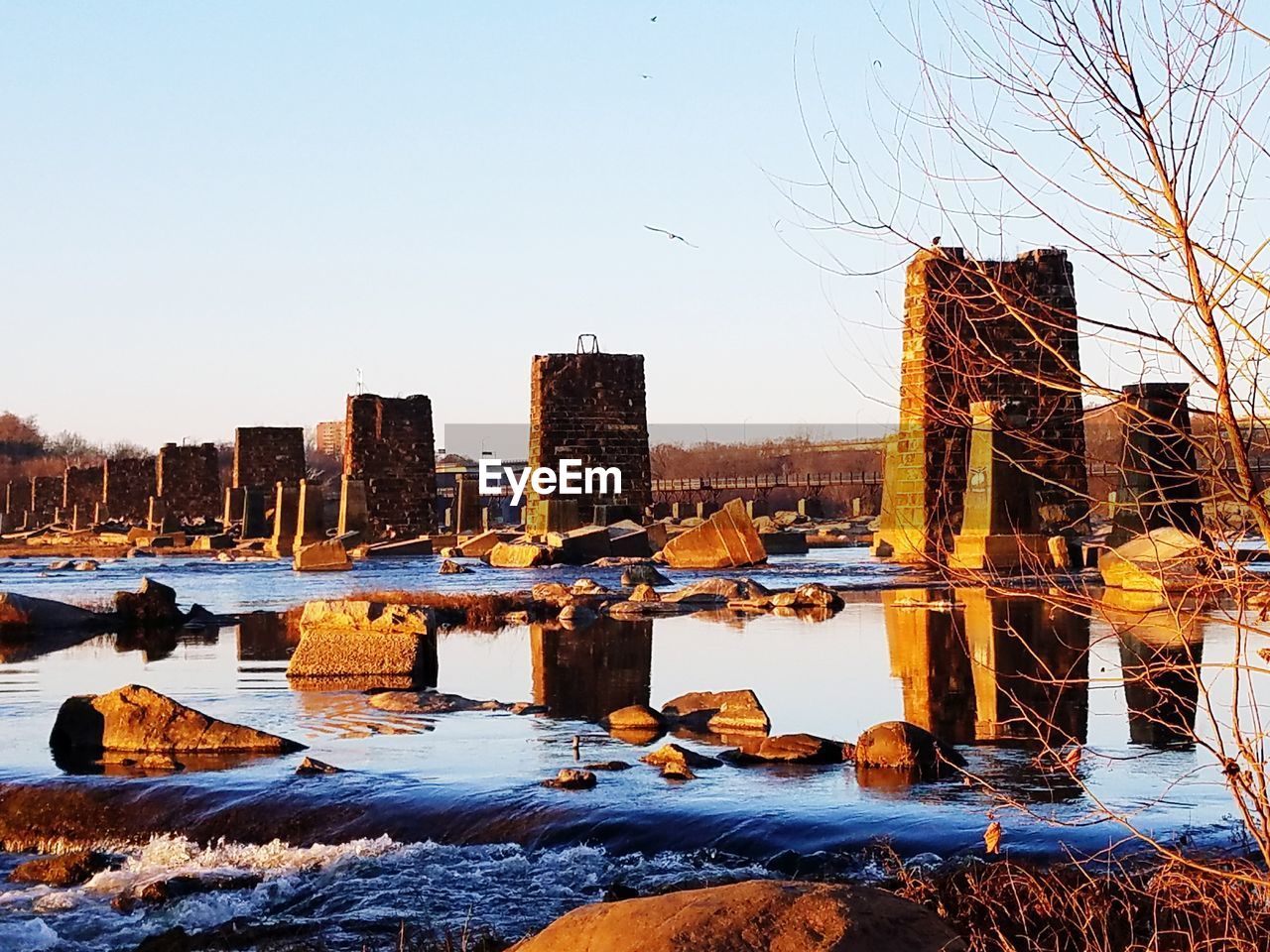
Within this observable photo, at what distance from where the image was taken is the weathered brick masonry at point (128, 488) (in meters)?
65.7

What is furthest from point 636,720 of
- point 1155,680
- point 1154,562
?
point 1154,562

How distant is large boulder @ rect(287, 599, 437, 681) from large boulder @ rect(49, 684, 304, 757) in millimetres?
2858

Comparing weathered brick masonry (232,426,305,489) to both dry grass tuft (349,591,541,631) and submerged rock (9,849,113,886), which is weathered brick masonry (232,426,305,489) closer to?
dry grass tuft (349,591,541,631)

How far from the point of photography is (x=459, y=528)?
141 feet

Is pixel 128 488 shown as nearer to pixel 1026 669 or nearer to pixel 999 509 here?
pixel 999 509

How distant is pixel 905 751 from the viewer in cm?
858

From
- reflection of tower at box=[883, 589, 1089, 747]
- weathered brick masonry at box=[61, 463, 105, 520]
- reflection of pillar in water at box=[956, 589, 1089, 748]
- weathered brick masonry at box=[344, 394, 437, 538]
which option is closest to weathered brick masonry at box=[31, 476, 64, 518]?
weathered brick masonry at box=[61, 463, 105, 520]

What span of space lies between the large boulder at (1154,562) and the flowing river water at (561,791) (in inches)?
7.7

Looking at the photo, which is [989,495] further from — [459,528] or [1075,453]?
[459,528]

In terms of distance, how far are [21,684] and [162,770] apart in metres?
4.36

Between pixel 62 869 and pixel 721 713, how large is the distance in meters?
4.24

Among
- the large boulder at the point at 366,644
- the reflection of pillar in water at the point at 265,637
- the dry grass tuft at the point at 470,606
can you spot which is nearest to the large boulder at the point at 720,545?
the dry grass tuft at the point at 470,606

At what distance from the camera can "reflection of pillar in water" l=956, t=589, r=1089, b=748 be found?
9.29m

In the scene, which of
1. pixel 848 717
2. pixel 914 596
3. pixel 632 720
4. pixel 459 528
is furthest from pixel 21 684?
pixel 459 528
